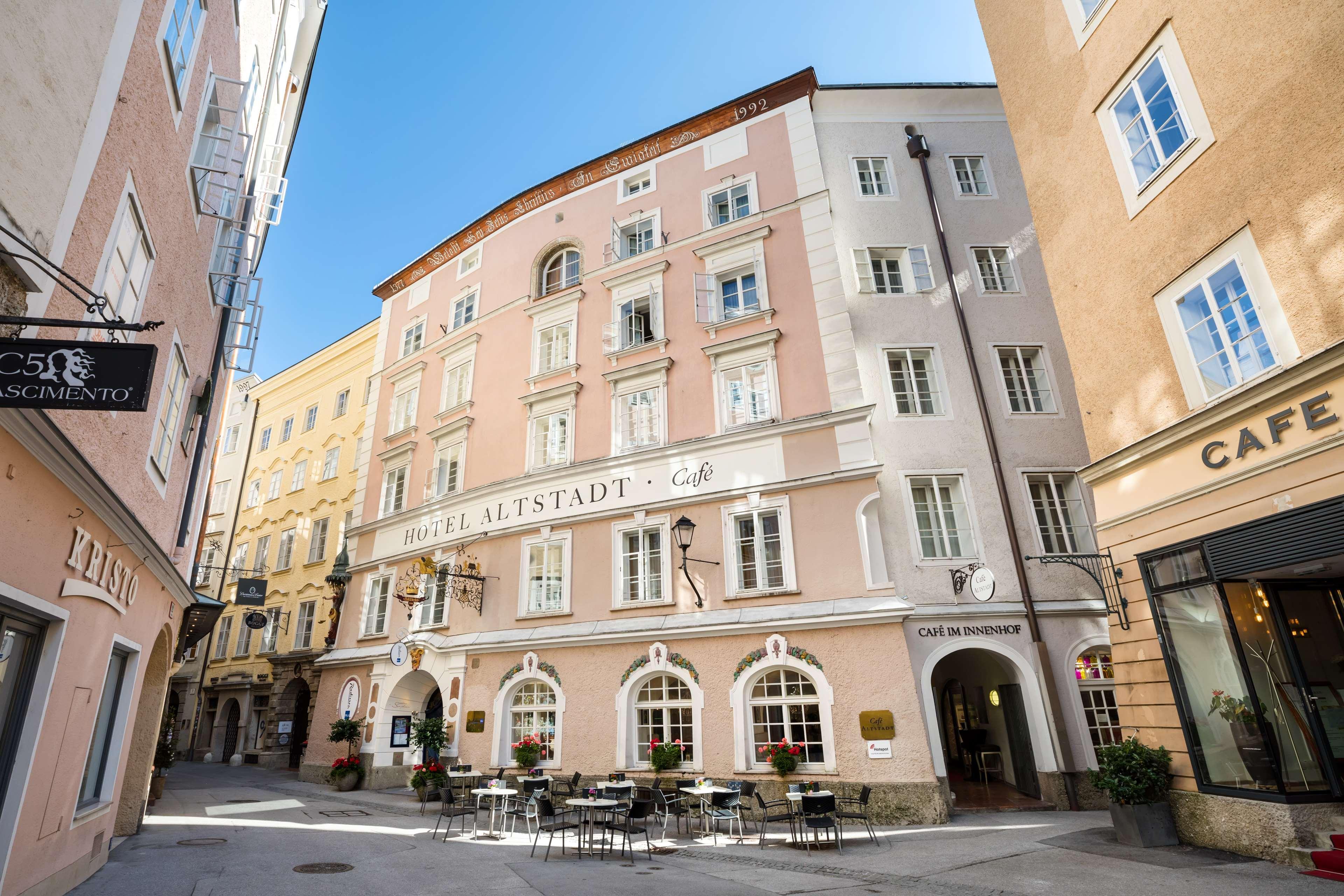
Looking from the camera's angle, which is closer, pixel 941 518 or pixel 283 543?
pixel 941 518

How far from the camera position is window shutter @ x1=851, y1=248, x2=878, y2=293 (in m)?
17.7

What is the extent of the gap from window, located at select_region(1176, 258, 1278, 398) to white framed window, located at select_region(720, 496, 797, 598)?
7.92 meters

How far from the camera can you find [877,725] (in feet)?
43.2

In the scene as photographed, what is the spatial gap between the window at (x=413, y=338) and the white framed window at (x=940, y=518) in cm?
1744

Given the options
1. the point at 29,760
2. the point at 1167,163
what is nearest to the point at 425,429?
the point at 29,760

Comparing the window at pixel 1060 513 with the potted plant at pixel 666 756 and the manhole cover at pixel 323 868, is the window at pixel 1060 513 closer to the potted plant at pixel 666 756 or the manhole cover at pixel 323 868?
the potted plant at pixel 666 756

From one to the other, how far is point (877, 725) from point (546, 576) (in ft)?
28.5

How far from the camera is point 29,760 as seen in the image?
6.16 meters

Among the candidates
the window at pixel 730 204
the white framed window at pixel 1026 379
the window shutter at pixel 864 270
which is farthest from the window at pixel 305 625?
the white framed window at pixel 1026 379

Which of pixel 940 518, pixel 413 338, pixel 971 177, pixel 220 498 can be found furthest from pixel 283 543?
pixel 971 177

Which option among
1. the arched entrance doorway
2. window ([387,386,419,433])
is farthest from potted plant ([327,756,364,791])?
the arched entrance doorway

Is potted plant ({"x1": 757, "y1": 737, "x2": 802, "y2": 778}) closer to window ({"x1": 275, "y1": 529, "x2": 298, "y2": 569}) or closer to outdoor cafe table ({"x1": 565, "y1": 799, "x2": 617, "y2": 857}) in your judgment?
outdoor cafe table ({"x1": 565, "y1": 799, "x2": 617, "y2": 857})

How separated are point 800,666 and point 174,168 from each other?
508 inches

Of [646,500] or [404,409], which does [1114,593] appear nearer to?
[646,500]
